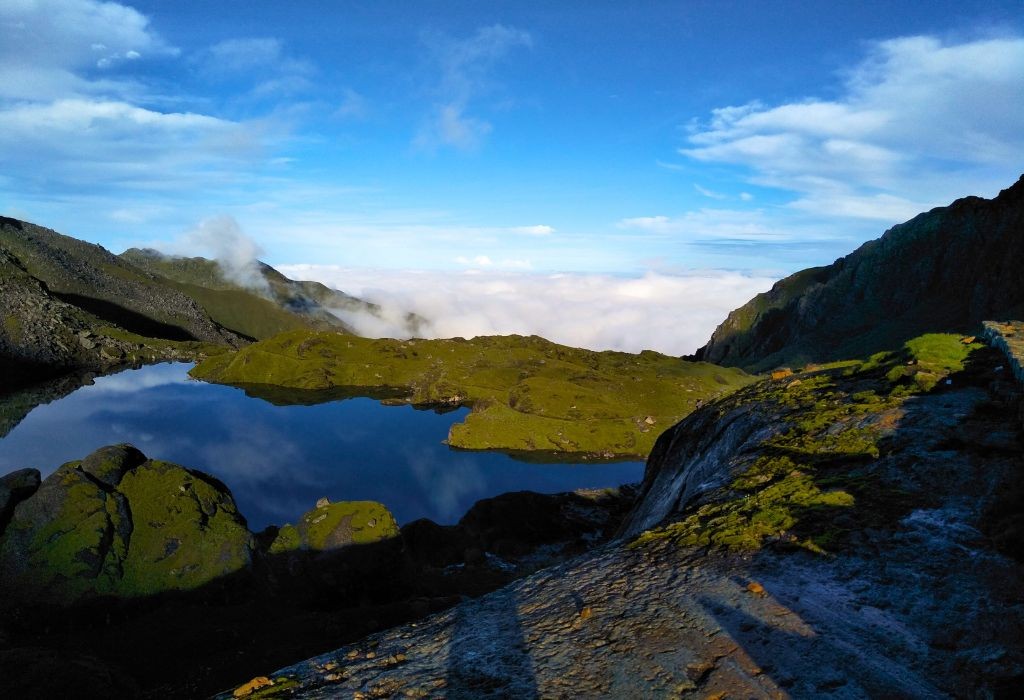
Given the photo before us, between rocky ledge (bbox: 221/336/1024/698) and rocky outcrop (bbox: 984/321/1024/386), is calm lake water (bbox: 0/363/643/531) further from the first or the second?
rocky ledge (bbox: 221/336/1024/698)

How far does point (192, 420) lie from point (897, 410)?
201 m

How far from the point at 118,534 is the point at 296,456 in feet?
386

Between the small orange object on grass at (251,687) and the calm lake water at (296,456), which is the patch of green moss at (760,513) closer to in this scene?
the small orange object on grass at (251,687)

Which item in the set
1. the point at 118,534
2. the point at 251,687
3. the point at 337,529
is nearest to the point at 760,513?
the point at 251,687

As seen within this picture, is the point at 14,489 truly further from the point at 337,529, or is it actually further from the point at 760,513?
the point at 760,513

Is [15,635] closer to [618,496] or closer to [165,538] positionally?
[165,538]

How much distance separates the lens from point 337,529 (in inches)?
1555

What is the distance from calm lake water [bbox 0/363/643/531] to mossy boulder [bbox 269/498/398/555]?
68.6m

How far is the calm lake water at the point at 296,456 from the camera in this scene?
119688mm

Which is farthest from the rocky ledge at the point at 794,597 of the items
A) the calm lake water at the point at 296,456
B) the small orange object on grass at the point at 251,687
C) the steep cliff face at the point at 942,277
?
the steep cliff face at the point at 942,277

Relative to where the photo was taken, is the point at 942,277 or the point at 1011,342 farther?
the point at 942,277

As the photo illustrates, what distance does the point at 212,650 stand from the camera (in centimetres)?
2941

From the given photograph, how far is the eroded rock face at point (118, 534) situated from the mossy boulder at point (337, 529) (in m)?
3.03

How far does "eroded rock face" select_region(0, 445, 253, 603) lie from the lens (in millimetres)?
33062
